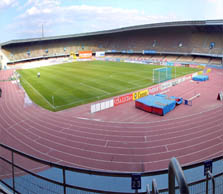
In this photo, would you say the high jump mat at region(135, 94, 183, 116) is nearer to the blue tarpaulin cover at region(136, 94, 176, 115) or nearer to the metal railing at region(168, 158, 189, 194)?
the blue tarpaulin cover at region(136, 94, 176, 115)

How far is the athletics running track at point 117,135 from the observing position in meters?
13.2

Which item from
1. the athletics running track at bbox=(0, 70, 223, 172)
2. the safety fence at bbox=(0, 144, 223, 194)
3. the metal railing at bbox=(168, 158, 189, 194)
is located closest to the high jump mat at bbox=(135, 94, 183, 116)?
the athletics running track at bbox=(0, 70, 223, 172)

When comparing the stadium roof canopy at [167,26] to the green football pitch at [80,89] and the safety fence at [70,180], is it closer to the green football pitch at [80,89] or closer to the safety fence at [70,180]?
the green football pitch at [80,89]

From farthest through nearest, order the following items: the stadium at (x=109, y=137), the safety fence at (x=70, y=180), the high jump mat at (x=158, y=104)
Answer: the high jump mat at (x=158, y=104) < the safety fence at (x=70, y=180) < the stadium at (x=109, y=137)

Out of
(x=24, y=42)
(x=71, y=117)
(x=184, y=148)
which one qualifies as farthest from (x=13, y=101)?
(x=24, y=42)

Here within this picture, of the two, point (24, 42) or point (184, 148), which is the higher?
point (24, 42)

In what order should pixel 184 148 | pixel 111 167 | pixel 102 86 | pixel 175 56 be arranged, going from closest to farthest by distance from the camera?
pixel 111 167 → pixel 184 148 → pixel 102 86 → pixel 175 56

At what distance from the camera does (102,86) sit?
3284 centimetres

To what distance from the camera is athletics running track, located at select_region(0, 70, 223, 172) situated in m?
13.2

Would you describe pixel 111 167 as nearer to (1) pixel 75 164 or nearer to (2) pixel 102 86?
(1) pixel 75 164

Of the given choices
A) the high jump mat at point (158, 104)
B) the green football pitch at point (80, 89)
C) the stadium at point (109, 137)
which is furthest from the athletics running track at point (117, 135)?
the green football pitch at point (80, 89)

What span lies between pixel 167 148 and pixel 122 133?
3778 millimetres

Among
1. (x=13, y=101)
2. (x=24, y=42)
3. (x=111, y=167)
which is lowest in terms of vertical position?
(x=111, y=167)

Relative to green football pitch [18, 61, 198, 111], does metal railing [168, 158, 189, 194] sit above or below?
Answer: above
